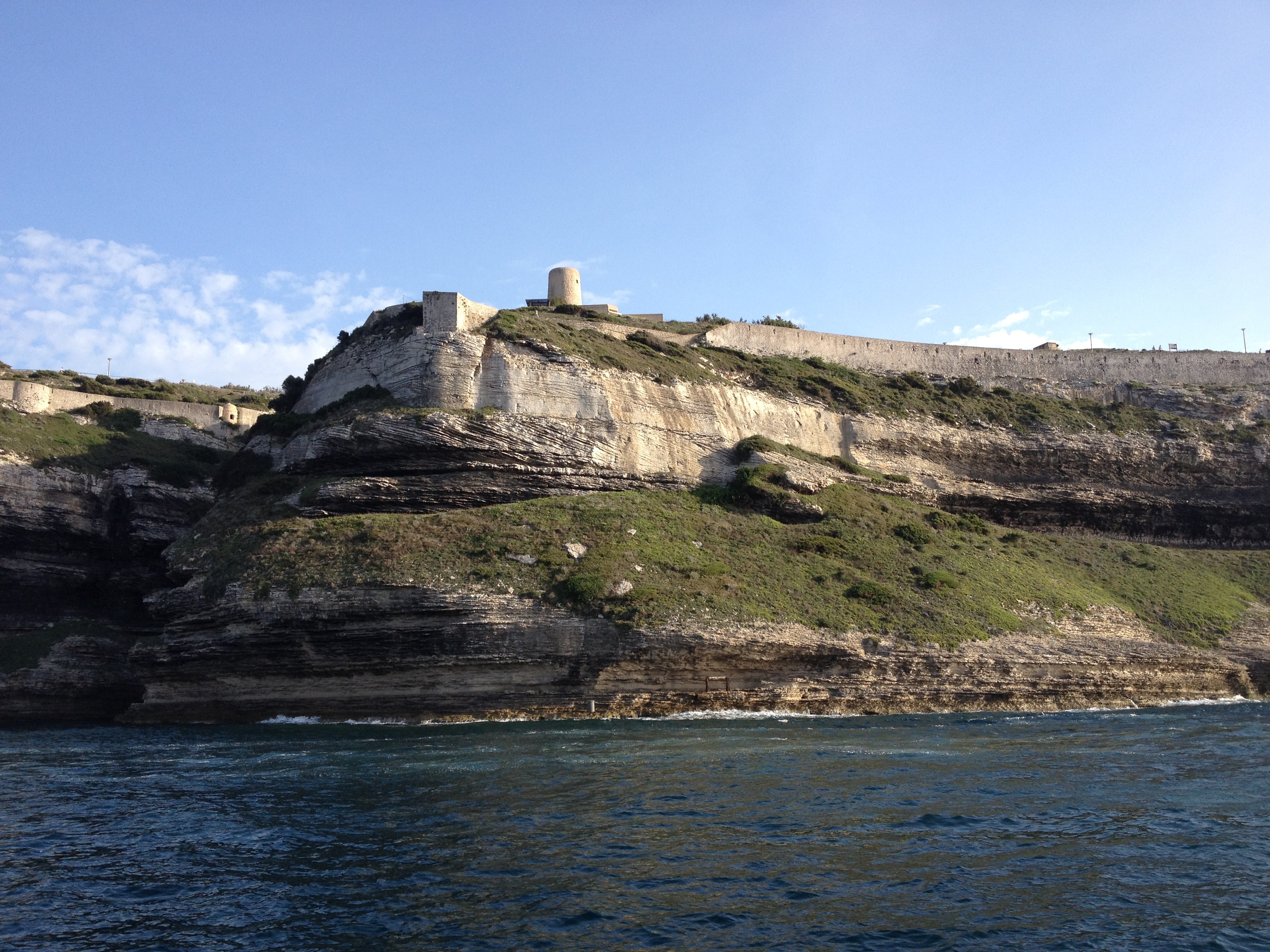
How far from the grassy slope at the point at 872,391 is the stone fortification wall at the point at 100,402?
21.2 metres

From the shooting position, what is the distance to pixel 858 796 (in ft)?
62.3

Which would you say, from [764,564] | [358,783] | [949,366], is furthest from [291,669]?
[949,366]

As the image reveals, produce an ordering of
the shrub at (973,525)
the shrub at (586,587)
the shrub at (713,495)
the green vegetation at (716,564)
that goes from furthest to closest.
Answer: the shrub at (973,525) < the shrub at (713,495) < the green vegetation at (716,564) < the shrub at (586,587)

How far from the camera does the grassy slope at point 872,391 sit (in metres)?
50.4

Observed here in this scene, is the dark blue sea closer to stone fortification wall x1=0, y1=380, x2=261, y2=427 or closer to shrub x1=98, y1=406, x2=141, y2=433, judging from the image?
shrub x1=98, y1=406, x2=141, y2=433

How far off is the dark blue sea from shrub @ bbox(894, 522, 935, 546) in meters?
18.5

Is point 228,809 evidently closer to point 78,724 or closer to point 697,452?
point 78,724

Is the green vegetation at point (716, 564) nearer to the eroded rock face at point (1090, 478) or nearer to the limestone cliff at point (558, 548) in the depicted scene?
the limestone cliff at point (558, 548)

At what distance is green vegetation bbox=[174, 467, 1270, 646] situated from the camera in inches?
1321

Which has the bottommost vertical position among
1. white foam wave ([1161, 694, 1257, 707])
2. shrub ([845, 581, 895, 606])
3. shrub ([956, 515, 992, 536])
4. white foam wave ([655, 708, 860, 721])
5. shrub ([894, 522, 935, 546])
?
white foam wave ([1161, 694, 1257, 707])

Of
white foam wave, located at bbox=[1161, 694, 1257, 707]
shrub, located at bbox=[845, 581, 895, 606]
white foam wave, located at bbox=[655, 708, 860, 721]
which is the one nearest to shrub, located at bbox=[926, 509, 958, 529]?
shrub, located at bbox=[845, 581, 895, 606]

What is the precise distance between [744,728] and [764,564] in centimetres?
1099

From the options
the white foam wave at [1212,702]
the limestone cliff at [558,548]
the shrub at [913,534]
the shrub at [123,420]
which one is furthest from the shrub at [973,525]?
the shrub at [123,420]

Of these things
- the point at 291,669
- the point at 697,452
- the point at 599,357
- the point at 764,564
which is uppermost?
the point at 599,357
